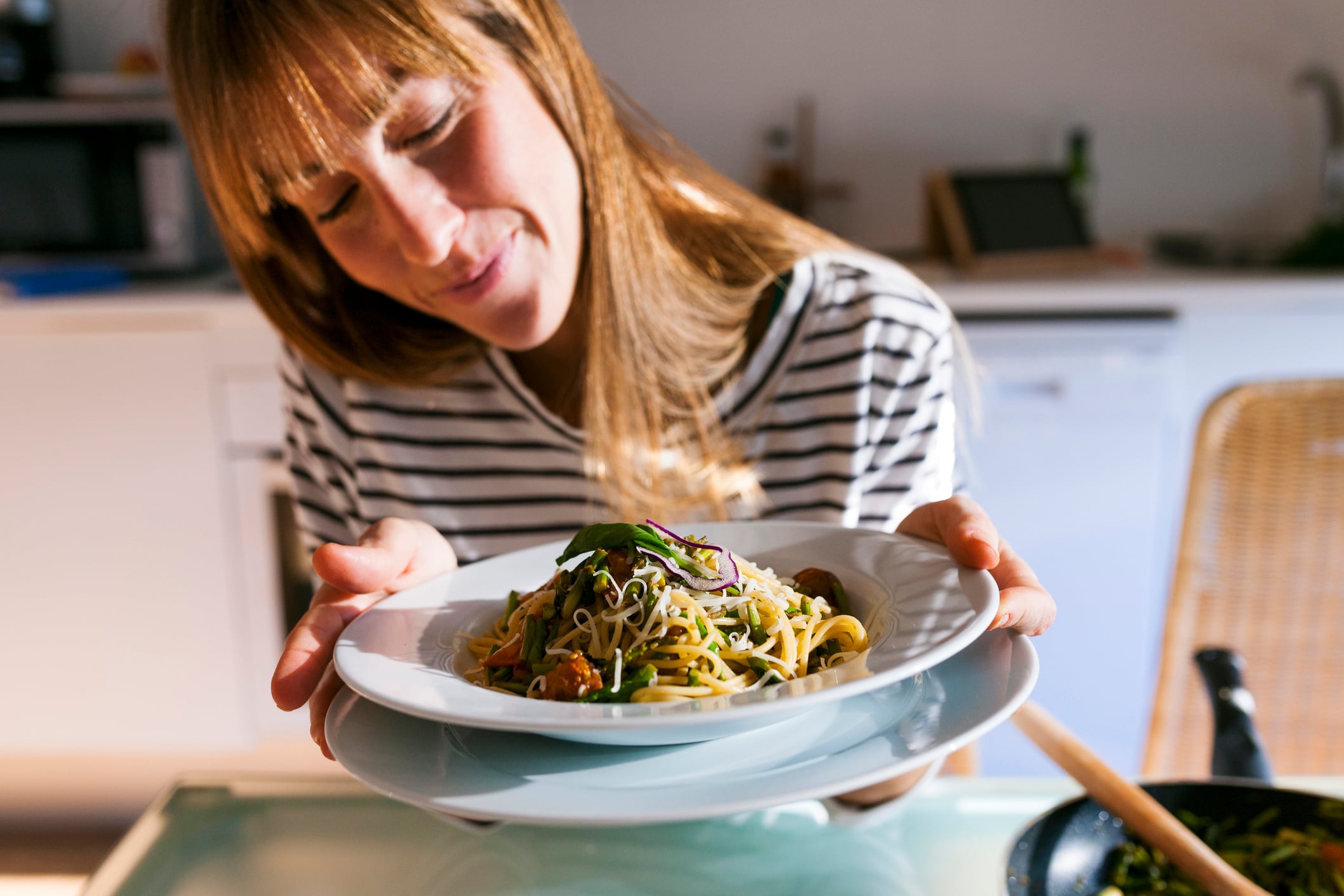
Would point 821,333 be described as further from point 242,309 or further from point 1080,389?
point 242,309

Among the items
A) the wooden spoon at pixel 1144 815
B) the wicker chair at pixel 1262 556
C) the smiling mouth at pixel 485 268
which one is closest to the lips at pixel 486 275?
the smiling mouth at pixel 485 268

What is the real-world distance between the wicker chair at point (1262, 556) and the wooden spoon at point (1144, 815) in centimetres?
68

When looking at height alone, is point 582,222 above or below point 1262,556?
above

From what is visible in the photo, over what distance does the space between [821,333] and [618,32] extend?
2.11 metres

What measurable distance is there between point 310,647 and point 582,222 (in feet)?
2.07

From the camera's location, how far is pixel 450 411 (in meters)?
1.38

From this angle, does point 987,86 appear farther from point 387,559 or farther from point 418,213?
point 387,559

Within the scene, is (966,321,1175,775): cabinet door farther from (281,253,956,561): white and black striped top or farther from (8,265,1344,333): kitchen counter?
(281,253,956,561): white and black striped top

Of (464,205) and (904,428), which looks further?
(904,428)

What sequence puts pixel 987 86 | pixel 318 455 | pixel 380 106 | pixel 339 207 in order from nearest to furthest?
1. pixel 380 106
2. pixel 339 207
3. pixel 318 455
4. pixel 987 86

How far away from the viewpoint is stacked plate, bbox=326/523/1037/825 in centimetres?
50

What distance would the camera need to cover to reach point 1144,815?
0.69 meters

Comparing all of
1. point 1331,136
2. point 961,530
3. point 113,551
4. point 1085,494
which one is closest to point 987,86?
point 1331,136

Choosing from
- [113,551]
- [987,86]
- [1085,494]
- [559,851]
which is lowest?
[113,551]
